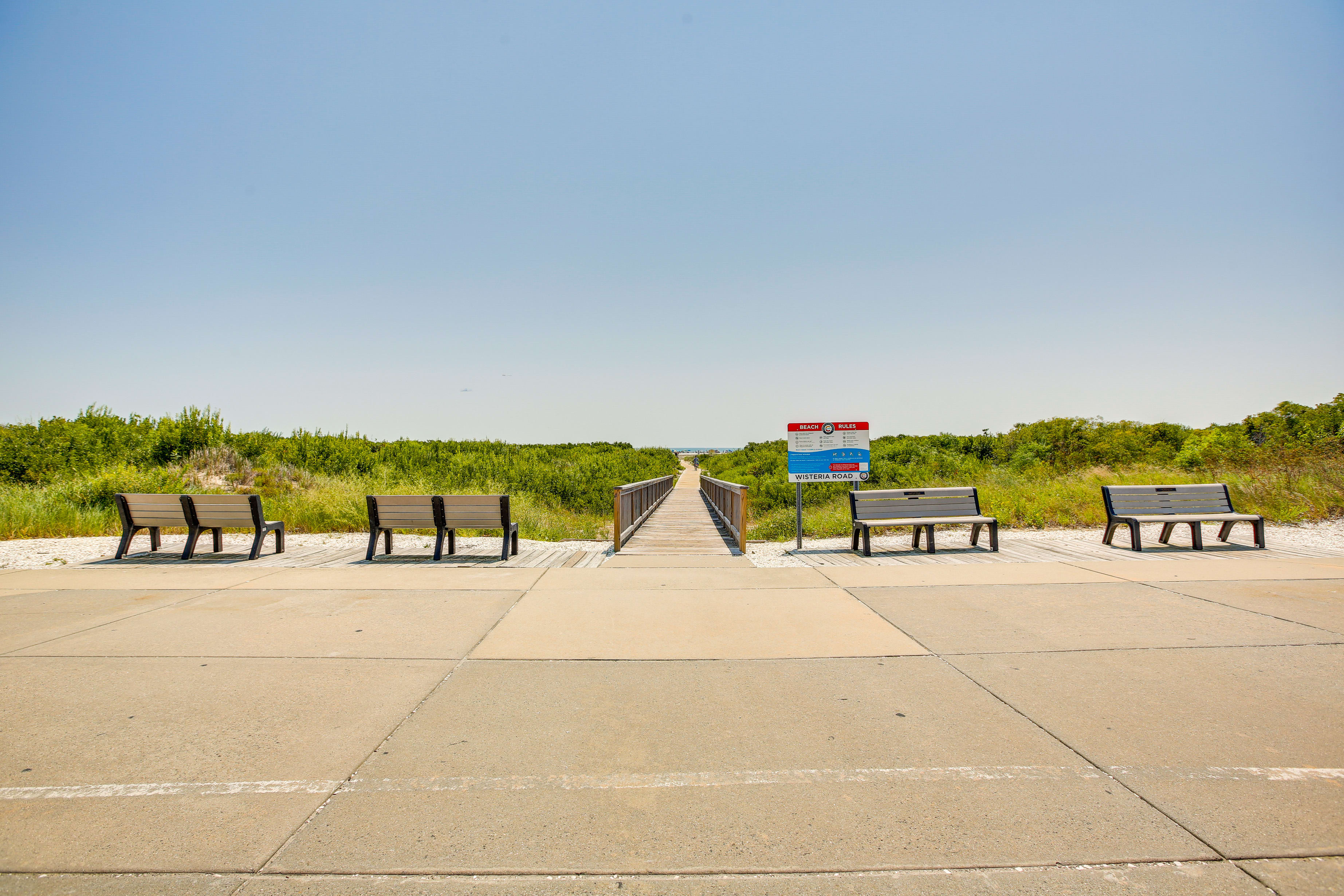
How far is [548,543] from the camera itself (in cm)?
1068

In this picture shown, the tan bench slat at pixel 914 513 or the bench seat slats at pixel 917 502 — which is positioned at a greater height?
the bench seat slats at pixel 917 502

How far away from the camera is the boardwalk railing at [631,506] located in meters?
9.80

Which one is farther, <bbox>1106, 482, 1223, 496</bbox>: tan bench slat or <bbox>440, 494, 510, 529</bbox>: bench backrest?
<bbox>1106, 482, 1223, 496</bbox>: tan bench slat

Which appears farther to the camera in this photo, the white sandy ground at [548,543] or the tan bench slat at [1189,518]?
the white sandy ground at [548,543]

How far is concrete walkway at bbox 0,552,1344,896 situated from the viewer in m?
2.30

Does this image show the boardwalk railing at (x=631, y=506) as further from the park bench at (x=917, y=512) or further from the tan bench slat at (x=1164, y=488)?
the tan bench slat at (x=1164, y=488)

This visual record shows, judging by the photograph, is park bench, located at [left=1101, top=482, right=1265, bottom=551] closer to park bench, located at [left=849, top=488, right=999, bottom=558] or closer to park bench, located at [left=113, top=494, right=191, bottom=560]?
park bench, located at [left=849, top=488, right=999, bottom=558]

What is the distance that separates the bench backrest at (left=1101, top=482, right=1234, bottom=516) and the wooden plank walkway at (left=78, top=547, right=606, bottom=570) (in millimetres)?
7483

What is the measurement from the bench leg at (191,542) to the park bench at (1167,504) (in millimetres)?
12766

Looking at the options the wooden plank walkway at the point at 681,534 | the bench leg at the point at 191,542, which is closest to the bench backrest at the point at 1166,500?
the wooden plank walkway at the point at 681,534

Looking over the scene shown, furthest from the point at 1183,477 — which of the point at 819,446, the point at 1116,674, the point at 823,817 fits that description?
the point at 823,817

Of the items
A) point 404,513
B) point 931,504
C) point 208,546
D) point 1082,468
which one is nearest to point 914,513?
point 931,504

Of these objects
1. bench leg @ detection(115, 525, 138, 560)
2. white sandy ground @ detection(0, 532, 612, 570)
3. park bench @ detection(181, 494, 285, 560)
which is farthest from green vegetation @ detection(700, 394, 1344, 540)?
bench leg @ detection(115, 525, 138, 560)

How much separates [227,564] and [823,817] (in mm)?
8793
